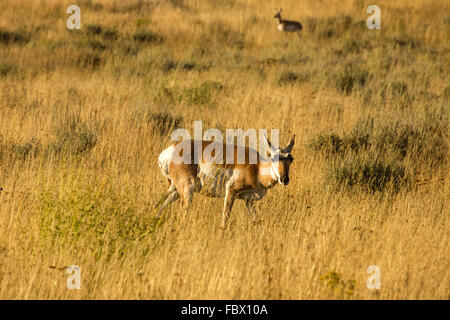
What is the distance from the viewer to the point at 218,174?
19.3ft

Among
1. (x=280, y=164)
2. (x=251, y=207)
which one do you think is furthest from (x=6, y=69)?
(x=280, y=164)

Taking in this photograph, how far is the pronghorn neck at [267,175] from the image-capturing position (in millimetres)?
5715

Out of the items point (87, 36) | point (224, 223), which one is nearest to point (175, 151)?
point (224, 223)

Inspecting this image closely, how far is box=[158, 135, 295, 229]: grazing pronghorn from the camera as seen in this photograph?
585 centimetres

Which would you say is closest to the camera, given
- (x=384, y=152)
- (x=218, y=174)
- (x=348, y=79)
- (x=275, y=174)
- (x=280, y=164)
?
(x=280, y=164)

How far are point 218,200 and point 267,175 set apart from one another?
94cm

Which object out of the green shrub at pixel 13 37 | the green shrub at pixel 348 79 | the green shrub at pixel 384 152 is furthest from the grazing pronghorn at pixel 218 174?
the green shrub at pixel 13 37

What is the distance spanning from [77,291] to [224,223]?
1.89m

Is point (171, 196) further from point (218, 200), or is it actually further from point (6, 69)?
point (6, 69)

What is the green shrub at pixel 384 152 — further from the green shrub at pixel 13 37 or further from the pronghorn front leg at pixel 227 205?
the green shrub at pixel 13 37

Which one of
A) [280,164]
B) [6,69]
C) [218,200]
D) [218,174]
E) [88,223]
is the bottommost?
[218,200]

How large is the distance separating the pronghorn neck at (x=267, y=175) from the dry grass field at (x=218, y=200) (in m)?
0.44

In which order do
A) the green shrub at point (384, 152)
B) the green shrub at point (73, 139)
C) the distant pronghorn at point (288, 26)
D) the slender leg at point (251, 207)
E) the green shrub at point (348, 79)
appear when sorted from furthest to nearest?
1. the distant pronghorn at point (288, 26)
2. the green shrub at point (348, 79)
3. the green shrub at point (73, 139)
4. the green shrub at point (384, 152)
5. the slender leg at point (251, 207)
